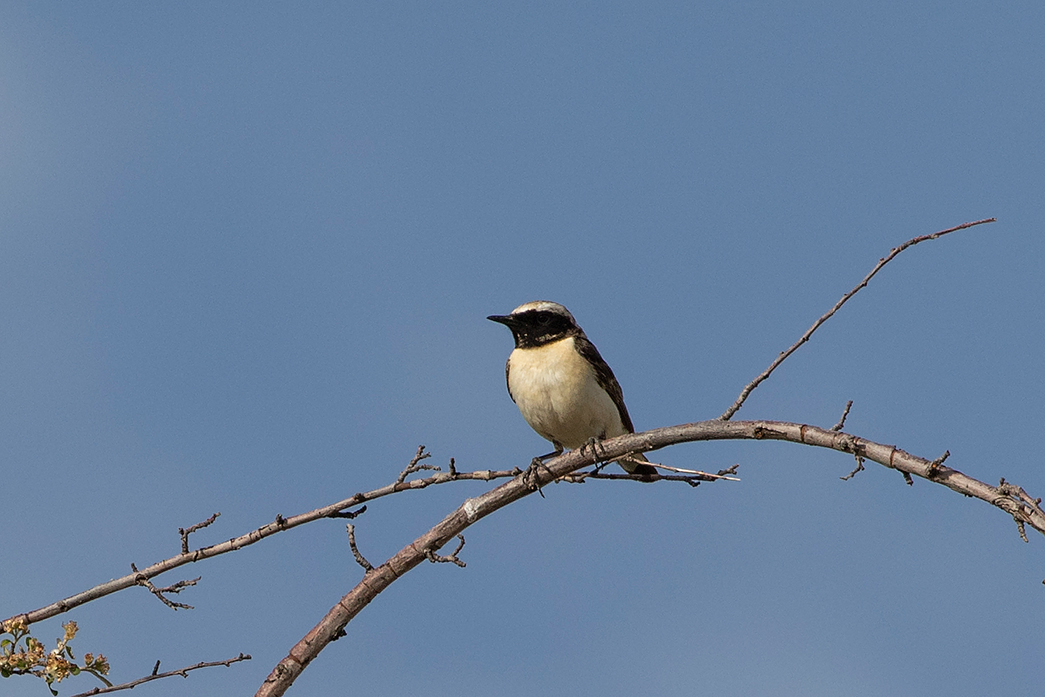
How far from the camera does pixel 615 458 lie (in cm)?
589

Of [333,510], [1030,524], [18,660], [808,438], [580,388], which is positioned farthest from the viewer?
[580,388]

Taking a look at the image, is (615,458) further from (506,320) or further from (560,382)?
(506,320)

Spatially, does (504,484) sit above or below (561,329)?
below

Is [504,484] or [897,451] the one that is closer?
[897,451]

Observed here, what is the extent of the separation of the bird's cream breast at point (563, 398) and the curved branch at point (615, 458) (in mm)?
3060

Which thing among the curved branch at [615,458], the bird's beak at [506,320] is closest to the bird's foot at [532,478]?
the curved branch at [615,458]

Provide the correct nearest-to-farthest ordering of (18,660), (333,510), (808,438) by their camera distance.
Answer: (18,660), (808,438), (333,510)

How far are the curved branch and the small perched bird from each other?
10.1 ft

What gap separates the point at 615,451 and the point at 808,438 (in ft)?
3.93

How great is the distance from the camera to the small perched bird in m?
9.79

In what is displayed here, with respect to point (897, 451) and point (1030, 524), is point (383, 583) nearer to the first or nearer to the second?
point (897, 451)

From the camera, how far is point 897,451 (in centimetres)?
483

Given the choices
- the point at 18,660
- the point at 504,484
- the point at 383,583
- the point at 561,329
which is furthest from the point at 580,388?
the point at 18,660

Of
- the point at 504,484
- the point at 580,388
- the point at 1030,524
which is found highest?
the point at 580,388
